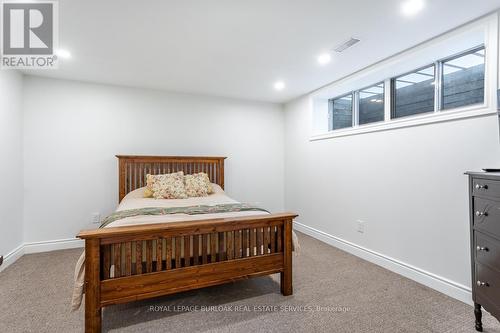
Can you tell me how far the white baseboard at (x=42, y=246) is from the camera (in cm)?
289

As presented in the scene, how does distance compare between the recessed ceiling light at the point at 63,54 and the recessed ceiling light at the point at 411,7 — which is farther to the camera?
the recessed ceiling light at the point at 63,54

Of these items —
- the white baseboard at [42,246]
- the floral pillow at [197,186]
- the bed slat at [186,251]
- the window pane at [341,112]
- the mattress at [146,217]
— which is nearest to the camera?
the mattress at [146,217]

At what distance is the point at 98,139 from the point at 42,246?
60.5 inches

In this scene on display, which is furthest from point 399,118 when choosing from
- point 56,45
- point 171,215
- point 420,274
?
point 56,45

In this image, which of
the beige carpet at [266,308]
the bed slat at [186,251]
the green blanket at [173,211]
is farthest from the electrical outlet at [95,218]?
Answer: the bed slat at [186,251]

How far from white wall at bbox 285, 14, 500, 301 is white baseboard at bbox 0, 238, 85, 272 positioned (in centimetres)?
341

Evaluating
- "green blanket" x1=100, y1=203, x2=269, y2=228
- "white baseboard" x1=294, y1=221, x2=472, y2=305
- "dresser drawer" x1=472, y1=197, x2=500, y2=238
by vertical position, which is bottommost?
"white baseboard" x1=294, y1=221, x2=472, y2=305

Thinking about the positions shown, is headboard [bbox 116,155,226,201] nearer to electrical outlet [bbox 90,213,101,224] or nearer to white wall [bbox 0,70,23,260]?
electrical outlet [bbox 90,213,101,224]

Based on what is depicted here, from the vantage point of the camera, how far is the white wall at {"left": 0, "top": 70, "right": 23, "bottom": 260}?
2656mm

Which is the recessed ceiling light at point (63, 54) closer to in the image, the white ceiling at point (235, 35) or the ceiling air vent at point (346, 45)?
the white ceiling at point (235, 35)

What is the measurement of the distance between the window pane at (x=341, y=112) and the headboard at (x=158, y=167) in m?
1.85

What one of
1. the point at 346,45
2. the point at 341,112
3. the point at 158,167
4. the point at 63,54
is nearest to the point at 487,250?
the point at 346,45

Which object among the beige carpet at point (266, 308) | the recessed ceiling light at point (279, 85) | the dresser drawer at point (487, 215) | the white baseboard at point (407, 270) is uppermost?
the recessed ceiling light at point (279, 85)

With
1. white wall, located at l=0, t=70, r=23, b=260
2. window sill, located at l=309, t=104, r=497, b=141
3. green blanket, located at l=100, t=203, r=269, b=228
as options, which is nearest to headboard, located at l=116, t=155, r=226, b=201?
white wall, located at l=0, t=70, r=23, b=260
